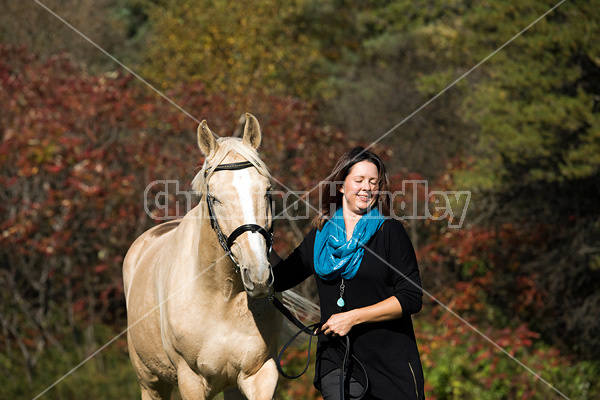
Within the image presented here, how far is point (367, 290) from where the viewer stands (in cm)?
305

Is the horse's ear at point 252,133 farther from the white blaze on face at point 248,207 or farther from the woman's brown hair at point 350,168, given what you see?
the woman's brown hair at point 350,168

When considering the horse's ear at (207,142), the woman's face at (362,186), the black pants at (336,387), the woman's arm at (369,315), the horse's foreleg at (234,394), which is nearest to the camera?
the woman's arm at (369,315)

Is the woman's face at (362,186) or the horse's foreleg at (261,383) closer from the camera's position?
the woman's face at (362,186)

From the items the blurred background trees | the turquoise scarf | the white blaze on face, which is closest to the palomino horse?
the white blaze on face

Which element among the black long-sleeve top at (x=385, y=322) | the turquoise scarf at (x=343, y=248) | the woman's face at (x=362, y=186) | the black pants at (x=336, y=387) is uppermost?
the woman's face at (x=362, y=186)

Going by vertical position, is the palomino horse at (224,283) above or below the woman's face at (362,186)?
below

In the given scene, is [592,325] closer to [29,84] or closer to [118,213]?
[118,213]

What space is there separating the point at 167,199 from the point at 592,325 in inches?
242

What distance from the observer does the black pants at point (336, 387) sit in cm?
303

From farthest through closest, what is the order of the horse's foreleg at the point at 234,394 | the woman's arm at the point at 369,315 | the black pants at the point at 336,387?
1. the horse's foreleg at the point at 234,394
2. the black pants at the point at 336,387
3. the woman's arm at the point at 369,315

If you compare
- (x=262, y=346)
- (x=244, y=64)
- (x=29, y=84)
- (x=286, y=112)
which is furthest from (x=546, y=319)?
(x=244, y=64)

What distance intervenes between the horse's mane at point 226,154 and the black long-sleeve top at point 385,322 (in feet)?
2.36

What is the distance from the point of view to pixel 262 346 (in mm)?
3543

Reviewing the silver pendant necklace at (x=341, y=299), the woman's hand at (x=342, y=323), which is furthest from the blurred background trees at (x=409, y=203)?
the woman's hand at (x=342, y=323)
